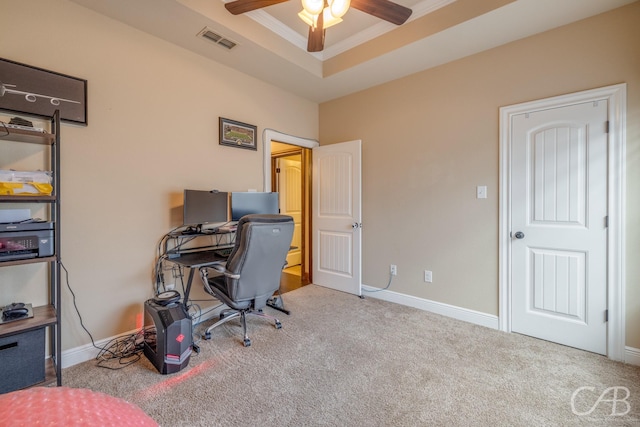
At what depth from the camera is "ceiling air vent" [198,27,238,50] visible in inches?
94.9

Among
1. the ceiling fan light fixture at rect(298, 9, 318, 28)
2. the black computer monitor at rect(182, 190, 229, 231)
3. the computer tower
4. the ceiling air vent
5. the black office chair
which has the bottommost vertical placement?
the computer tower

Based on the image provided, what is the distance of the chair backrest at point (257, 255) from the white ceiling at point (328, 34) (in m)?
1.65

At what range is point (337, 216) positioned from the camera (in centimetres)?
380

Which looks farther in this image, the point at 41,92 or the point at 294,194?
the point at 294,194

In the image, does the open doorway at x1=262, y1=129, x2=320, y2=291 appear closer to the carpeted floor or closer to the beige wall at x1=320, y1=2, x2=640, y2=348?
the beige wall at x1=320, y1=2, x2=640, y2=348

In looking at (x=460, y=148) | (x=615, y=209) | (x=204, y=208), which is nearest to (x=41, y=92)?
(x=204, y=208)

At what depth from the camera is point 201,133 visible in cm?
281

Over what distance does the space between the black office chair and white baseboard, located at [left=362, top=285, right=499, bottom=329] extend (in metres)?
1.54

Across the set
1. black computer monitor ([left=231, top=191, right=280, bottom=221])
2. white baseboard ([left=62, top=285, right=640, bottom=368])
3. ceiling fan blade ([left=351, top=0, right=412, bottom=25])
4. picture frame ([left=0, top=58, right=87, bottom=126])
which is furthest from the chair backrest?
ceiling fan blade ([left=351, top=0, right=412, bottom=25])

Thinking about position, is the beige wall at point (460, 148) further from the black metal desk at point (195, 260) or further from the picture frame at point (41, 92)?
the picture frame at point (41, 92)

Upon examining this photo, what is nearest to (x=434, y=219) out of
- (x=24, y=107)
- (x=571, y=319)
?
(x=571, y=319)

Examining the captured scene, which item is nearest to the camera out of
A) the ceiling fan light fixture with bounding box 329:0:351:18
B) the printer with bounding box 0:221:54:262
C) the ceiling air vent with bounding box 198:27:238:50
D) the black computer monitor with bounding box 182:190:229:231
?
the printer with bounding box 0:221:54:262

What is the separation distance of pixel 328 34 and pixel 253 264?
2.42 meters

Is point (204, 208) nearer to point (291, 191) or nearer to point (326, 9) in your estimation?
point (326, 9)
